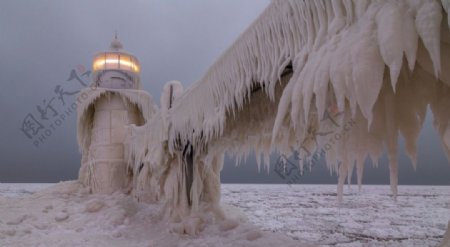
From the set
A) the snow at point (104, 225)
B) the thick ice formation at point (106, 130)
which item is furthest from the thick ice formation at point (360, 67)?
the thick ice formation at point (106, 130)

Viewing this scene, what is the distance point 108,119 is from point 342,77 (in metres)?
7.82

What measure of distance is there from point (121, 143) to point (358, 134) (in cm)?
746

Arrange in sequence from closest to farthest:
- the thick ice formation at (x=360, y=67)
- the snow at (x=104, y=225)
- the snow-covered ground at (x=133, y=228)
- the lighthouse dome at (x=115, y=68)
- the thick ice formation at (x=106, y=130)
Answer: the thick ice formation at (x=360, y=67) → the snow at (x=104, y=225) → the snow-covered ground at (x=133, y=228) → the thick ice formation at (x=106, y=130) → the lighthouse dome at (x=115, y=68)

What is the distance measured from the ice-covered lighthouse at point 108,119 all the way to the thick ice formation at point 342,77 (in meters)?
4.89

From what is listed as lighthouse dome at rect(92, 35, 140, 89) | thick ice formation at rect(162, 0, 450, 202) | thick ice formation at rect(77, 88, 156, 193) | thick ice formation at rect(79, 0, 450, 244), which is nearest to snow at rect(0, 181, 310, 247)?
thick ice formation at rect(77, 88, 156, 193)

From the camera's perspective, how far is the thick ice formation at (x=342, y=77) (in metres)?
1.21

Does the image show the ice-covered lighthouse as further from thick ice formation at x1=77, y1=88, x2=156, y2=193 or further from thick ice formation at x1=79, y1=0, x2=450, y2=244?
thick ice formation at x1=79, y1=0, x2=450, y2=244

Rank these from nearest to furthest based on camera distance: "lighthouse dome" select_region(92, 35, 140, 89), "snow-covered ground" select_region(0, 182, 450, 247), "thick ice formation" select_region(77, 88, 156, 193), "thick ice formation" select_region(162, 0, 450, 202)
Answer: "thick ice formation" select_region(162, 0, 450, 202), "snow-covered ground" select_region(0, 182, 450, 247), "thick ice formation" select_region(77, 88, 156, 193), "lighthouse dome" select_region(92, 35, 140, 89)

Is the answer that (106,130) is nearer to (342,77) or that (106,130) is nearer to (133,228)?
(133,228)

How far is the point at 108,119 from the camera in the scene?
820 cm

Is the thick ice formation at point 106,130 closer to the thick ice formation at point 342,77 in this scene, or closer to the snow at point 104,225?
the snow at point 104,225

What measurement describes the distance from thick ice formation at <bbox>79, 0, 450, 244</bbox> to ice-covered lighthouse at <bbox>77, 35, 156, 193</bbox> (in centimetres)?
489

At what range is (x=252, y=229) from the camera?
4398mm

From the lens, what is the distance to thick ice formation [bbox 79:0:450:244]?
1214mm
